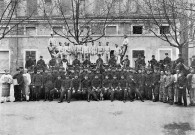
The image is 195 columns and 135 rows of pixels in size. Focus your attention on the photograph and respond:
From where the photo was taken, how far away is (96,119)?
12680 mm

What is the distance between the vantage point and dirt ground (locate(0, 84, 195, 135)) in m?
11.0

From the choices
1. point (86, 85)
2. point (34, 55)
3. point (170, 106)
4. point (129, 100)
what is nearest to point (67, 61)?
point (86, 85)

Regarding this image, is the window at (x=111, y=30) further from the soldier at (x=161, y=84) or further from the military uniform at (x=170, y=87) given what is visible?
the military uniform at (x=170, y=87)

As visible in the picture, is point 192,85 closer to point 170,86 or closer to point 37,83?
point 170,86

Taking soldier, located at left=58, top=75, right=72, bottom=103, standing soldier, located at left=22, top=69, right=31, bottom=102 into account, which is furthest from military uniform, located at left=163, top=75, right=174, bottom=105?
standing soldier, located at left=22, top=69, right=31, bottom=102

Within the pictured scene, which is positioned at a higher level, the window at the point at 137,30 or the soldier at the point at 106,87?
the window at the point at 137,30

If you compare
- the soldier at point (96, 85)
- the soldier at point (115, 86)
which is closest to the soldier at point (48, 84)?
the soldier at point (96, 85)

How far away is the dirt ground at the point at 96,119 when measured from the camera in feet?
36.1

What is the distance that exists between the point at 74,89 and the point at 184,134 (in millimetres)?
8410

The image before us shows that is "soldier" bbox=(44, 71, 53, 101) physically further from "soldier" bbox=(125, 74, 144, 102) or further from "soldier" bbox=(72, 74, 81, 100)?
"soldier" bbox=(125, 74, 144, 102)

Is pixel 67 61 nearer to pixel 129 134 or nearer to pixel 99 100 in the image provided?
pixel 99 100

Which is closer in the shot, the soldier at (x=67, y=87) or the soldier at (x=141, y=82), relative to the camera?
the soldier at (x=67, y=87)

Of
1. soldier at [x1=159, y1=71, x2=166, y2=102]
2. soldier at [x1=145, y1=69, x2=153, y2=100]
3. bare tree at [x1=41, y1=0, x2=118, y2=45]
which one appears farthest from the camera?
bare tree at [x1=41, y1=0, x2=118, y2=45]

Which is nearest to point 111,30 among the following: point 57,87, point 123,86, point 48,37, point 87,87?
point 48,37
